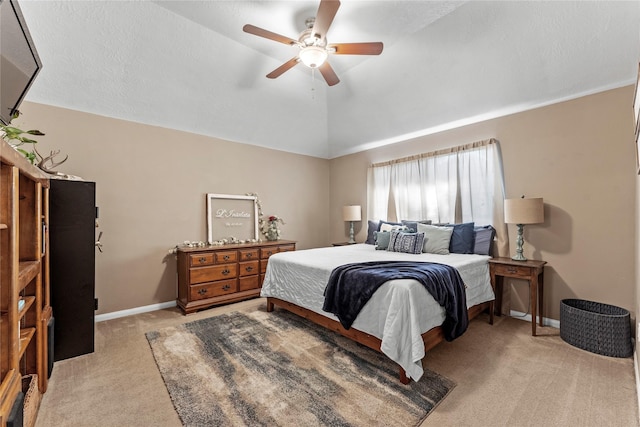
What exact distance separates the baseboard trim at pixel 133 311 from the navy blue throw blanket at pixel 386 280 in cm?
249

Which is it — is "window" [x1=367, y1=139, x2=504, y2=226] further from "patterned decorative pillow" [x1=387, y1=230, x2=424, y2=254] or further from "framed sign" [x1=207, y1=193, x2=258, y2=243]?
"framed sign" [x1=207, y1=193, x2=258, y2=243]

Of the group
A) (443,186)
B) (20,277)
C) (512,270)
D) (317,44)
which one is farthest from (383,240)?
(20,277)

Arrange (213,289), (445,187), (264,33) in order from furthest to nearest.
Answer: (445,187) → (213,289) → (264,33)

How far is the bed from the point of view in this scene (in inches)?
78.3

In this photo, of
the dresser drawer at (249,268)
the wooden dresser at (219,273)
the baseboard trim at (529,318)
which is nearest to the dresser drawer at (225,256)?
the wooden dresser at (219,273)

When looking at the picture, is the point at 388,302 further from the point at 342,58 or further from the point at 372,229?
the point at 342,58

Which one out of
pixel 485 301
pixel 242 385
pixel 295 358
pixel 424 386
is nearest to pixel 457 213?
pixel 485 301

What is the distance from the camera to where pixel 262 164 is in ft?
15.9

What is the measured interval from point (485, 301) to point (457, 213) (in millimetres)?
1307

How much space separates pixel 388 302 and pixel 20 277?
2.16m

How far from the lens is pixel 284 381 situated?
2059 mm

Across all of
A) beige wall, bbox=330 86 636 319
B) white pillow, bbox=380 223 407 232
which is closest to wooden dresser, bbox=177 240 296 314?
white pillow, bbox=380 223 407 232

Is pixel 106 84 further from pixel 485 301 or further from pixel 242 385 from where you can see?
pixel 485 301

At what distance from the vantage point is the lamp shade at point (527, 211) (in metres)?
2.93
